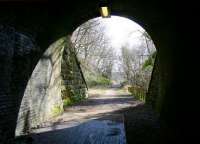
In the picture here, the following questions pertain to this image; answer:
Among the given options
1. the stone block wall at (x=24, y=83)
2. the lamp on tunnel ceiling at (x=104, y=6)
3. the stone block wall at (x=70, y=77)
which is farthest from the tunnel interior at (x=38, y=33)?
the stone block wall at (x=70, y=77)

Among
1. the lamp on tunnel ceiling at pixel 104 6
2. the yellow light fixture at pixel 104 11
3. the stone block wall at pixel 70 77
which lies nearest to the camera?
the lamp on tunnel ceiling at pixel 104 6

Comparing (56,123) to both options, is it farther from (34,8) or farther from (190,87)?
(190,87)

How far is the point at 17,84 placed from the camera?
859 centimetres

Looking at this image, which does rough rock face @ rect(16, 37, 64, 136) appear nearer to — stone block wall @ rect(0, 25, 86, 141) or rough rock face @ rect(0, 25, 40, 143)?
stone block wall @ rect(0, 25, 86, 141)

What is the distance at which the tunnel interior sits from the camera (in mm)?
7691

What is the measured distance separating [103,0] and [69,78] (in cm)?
1092

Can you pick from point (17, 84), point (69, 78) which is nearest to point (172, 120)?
point (17, 84)

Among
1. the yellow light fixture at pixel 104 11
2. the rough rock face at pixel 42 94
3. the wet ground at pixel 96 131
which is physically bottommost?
the wet ground at pixel 96 131

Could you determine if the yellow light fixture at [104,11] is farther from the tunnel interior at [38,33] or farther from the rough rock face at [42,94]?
the rough rock face at [42,94]

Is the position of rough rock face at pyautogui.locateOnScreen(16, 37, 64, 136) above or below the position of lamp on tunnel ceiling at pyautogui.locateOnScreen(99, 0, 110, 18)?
below

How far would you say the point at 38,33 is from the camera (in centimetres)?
971

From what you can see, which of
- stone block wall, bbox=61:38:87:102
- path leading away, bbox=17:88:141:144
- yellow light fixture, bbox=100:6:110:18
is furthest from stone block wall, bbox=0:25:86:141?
stone block wall, bbox=61:38:87:102

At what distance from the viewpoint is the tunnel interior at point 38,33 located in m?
7.69

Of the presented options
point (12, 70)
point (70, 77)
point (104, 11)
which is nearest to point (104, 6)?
point (104, 11)
